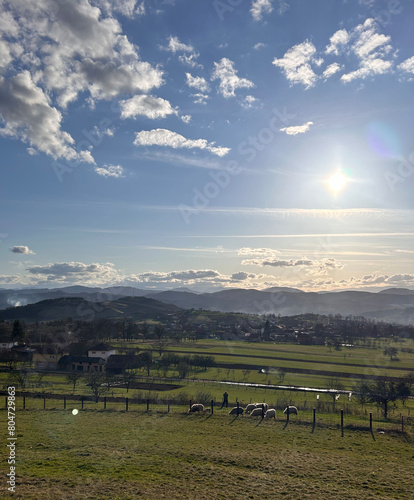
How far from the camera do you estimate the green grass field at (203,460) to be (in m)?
12.8

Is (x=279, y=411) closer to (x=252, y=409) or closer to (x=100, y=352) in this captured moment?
(x=252, y=409)

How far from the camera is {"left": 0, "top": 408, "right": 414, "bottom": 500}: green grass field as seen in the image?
1281cm

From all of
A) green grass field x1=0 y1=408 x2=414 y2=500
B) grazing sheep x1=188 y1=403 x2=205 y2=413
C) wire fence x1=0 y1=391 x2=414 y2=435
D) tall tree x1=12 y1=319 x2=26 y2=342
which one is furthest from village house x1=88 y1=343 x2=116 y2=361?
green grass field x1=0 y1=408 x2=414 y2=500

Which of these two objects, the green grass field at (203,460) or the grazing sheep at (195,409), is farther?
the grazing sheep at (195,409)

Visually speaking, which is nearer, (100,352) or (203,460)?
(203,460)

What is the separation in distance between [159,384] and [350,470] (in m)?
39.8

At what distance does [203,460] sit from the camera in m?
16.1

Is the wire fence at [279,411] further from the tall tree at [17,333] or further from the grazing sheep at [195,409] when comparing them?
the tall tree at [17,333]

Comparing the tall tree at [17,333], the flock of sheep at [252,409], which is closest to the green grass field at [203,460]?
the flock of sheep at [252,409]

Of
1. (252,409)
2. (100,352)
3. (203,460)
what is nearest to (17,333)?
(100,352)

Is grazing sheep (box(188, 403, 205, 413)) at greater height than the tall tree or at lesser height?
greater

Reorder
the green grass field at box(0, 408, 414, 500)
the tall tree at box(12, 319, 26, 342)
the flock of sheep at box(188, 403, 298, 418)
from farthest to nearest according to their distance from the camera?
1. the tall tree at box(12, 319, 26, 342)
2. the flock of sheep at box(188, 403, 298, 418)
3. the green grass field at box(0, 408, 414, 500)

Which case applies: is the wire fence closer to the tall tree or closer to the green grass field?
the green grass field

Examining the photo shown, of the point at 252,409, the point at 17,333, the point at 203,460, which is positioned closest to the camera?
the point at 203,460
